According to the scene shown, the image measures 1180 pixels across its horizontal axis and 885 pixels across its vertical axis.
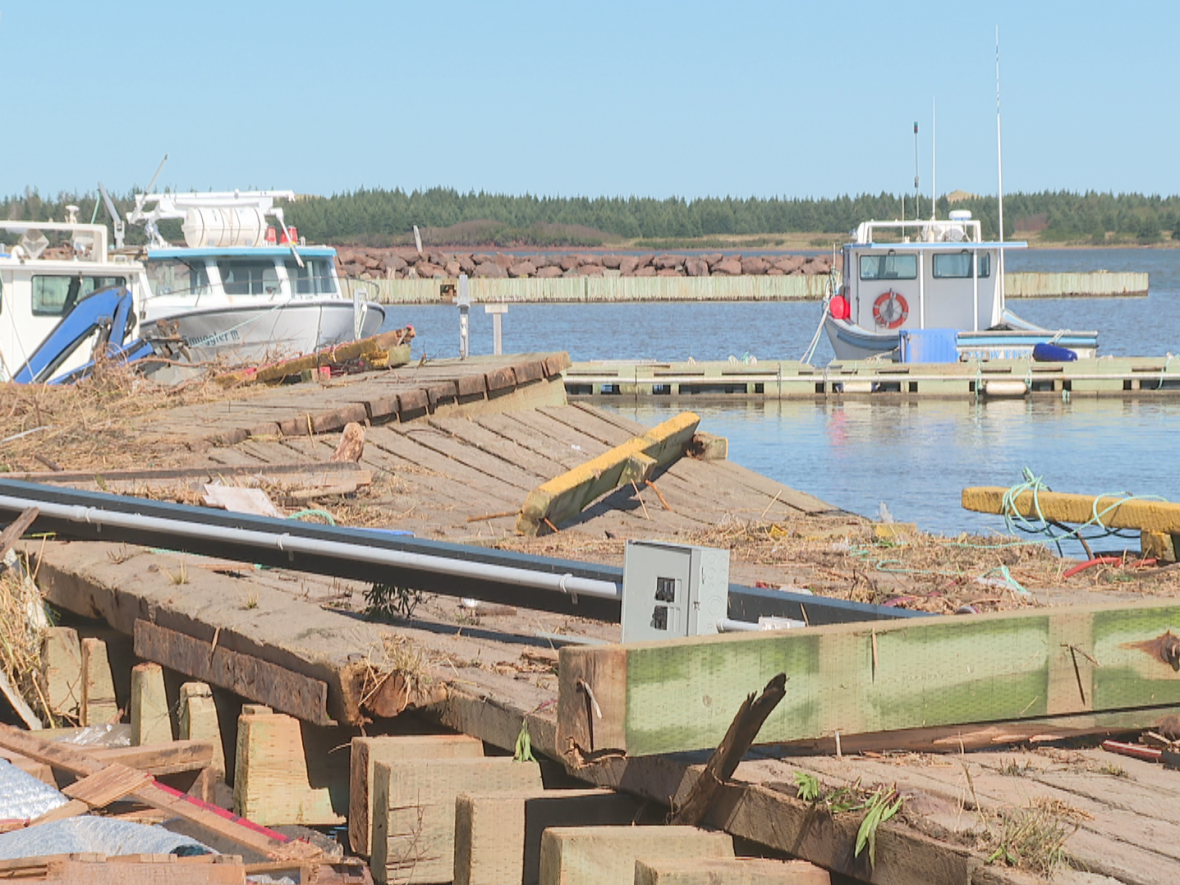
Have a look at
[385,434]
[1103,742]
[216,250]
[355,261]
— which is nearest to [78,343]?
[216,250]

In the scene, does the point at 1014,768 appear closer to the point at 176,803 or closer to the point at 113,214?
the point at 176,803

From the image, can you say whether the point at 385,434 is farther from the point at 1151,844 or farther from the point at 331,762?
the point at 1151,844

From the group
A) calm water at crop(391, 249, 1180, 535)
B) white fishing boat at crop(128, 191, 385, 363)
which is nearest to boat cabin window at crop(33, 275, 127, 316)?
white fishing boat at crop(128, 191, 385, 363)

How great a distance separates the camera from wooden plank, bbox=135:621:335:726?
16.9ft

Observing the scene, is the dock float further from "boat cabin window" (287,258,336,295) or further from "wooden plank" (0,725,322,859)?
"wooden plank" (0,725,322,859)

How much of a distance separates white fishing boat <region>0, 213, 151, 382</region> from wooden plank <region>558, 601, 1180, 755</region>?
17900 mm

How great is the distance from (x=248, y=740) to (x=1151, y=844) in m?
3.14

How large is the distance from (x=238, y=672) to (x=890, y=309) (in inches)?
1214

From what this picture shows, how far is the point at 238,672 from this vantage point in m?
5.64

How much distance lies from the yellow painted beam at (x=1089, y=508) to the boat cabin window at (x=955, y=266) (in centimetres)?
2556

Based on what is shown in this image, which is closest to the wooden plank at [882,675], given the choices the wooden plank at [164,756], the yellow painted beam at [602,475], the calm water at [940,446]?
the wooden plank at [164,756]

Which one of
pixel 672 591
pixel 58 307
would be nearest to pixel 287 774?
pixel 672 591

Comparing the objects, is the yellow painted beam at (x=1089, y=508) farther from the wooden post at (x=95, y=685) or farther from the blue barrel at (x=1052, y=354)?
the blue barrel at (x=1052, y=354)

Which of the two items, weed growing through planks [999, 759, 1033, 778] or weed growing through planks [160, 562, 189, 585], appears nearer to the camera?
weed growing through planks [999, 759, 1033, 778]
